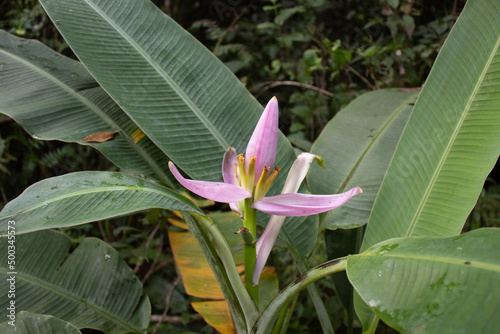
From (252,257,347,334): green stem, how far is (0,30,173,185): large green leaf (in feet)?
1.13

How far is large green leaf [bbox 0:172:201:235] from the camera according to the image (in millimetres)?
444

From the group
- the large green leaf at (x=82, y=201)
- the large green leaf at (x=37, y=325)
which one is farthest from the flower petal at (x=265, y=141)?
the large green leaf at (x=37, y=325)

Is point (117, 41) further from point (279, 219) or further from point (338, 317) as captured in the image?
point (338, 317)

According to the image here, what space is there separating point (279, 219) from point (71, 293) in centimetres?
46

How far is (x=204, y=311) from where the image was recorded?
84 centimetres

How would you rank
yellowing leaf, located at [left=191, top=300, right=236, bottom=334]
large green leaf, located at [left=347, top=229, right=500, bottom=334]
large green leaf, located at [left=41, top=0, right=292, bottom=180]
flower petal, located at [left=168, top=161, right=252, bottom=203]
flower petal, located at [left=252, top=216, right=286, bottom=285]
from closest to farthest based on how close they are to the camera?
large green leaf, located at [left=347, top=229, right=500, bottom=334] < flower petal, located at [left=168, top=161, right=252, bottom=203] < flower petal, located at [left=252, top=216, right=286, bottom=285] < large green leaf, located at [left=41, top=0, right=292, bottom=180] < yellowing leaf, located at [left=191, top=300, right=236, bottom=334]

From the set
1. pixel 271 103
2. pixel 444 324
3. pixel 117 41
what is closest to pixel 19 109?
pixel 117 41

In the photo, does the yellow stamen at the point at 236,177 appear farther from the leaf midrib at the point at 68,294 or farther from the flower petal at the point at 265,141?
the leaf midrib at the point at 68,294

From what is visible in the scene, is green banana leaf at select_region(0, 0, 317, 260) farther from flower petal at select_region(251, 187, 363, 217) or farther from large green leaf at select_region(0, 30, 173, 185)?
flower petal at select_region(251, 187, 363, 217)

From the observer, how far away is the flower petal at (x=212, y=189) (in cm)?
46

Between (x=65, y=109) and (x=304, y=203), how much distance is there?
573mm

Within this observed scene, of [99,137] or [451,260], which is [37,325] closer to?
[99,137]

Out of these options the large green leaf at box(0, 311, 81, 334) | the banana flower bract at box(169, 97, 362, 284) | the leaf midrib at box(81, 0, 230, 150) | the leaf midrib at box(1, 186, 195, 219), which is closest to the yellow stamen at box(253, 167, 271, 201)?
the banana flower bract at box(169, 97, 362, 284)

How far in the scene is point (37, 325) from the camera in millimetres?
586
